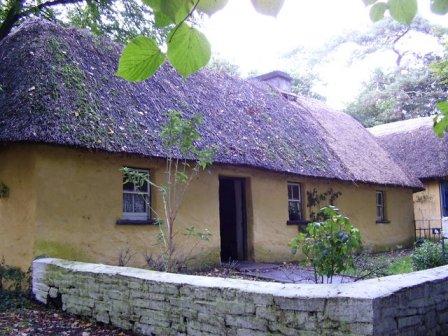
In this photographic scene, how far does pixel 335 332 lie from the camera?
11.6 ft

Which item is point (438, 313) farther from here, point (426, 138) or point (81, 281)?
point (426, 138)

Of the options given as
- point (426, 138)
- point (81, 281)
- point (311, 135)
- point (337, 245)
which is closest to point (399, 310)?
point (337, 245)

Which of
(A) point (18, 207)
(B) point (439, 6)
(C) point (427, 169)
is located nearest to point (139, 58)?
(B) point (439, 6)

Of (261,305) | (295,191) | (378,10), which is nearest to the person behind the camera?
(378,10)

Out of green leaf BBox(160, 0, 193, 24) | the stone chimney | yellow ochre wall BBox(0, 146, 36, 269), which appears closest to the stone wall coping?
green leaf BBox(160, 0, 193, 24)

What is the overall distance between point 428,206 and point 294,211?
8.56 metres

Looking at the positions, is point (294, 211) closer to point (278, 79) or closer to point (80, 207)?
point (80, 207)

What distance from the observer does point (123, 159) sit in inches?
341

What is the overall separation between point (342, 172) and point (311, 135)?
1.52 m

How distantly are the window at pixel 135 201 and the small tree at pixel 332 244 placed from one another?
3.98 meters

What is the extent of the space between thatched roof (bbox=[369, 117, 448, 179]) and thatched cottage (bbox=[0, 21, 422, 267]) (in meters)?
4.88

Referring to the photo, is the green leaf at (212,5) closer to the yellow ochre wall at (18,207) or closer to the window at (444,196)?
the yellow ochre wall at (18,207)

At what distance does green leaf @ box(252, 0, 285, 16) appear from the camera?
1.24 metres

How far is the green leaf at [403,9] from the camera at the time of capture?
4.88 ft
